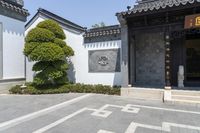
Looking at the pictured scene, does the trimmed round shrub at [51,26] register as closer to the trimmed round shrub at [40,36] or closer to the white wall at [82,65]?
the trimmed round shrub at [40,36]

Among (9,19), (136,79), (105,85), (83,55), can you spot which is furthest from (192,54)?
(9,19)

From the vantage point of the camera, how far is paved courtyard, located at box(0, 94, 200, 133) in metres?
4.95

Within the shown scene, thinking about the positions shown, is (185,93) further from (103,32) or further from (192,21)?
(103,32)

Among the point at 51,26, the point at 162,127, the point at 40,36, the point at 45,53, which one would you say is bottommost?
the point at 162,127

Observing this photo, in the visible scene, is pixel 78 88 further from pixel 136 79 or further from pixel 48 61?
pixel 136 79

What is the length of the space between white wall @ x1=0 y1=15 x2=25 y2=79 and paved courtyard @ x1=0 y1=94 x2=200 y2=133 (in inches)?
151

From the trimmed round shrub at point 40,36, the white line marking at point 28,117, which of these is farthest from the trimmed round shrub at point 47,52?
the white line marking at point 28,117

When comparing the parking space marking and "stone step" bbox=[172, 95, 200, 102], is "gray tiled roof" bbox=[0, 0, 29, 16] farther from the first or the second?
"stone step" bbox=[172, 95, 200, 102]

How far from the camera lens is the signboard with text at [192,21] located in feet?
24.9

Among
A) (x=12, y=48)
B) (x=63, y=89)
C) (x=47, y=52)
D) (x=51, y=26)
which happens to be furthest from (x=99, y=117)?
(x=12, y=48)

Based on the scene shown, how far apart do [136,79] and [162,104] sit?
3606 mm

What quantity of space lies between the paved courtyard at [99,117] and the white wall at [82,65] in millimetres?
3001

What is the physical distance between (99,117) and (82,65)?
5991 mm

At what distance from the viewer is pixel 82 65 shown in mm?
11586
